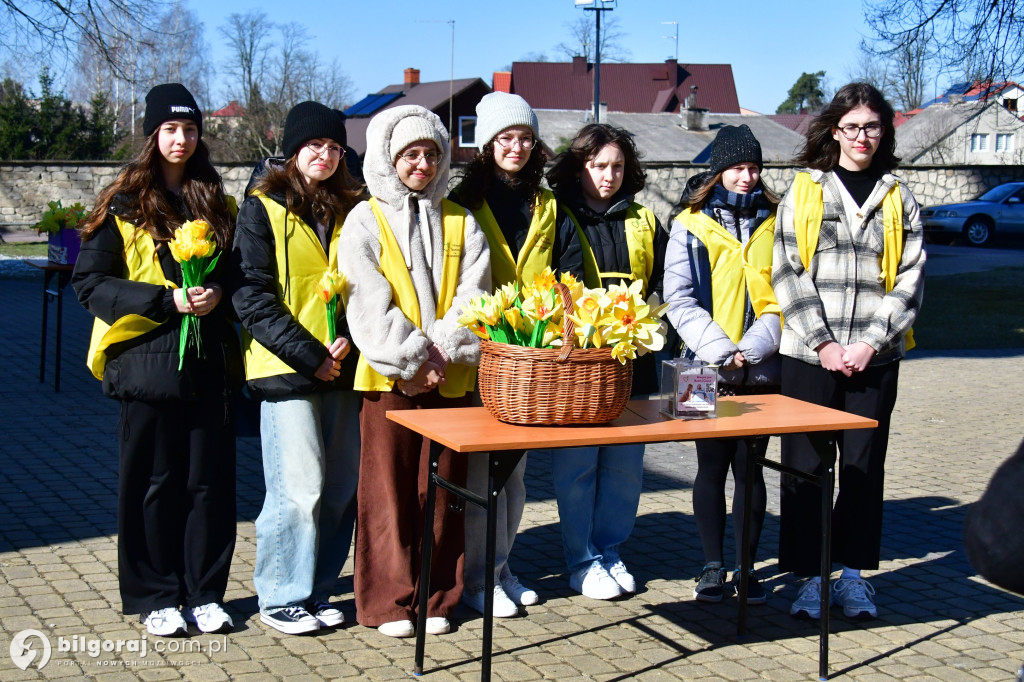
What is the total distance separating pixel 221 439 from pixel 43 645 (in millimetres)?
978

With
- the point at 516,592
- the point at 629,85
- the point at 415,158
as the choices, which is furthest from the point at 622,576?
the point at 629,85

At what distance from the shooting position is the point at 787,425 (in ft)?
13.0

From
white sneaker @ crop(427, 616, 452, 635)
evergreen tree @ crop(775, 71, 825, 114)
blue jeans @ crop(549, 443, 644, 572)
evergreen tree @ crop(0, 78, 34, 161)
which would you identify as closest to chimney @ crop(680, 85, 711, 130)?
evergreen tree @ crop(0, 78, 34, 161)

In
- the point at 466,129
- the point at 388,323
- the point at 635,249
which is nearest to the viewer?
the point at 388,323

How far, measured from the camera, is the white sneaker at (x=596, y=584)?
4902mm

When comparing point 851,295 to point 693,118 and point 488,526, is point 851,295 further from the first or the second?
point 693,118

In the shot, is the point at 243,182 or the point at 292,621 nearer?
the point at 292,621

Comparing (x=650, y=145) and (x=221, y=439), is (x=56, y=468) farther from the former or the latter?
(x=650, y=145)

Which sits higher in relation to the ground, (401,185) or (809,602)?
(401,185)

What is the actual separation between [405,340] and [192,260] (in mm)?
823

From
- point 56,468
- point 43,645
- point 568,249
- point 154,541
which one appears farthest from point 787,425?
point 56,468

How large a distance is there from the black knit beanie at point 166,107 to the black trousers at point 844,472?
265 centimetres

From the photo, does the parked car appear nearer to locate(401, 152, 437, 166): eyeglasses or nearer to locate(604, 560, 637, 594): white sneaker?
locate(604, 560, 637, 594): white sneaker

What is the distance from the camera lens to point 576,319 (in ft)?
12.3
